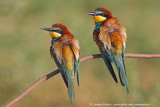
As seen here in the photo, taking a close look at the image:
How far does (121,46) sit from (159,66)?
8.36 feet

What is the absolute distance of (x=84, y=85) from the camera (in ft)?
14.0

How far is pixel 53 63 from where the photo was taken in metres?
4.45

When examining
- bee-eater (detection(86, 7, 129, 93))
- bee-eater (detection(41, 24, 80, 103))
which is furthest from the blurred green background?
bee-eater (detection(41, 24, 80, 103))

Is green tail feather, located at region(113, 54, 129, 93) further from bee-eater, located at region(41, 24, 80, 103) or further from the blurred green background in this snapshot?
the blurred green background

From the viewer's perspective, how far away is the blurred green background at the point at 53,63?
3.59 meters

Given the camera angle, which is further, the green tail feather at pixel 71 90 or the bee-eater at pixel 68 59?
the bee-eater at pixel 68 59

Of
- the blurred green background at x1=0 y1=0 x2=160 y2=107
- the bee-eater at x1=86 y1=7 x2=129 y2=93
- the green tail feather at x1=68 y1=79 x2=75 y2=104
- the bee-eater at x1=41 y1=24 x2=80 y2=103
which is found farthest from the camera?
the blurred green background at x1=0 y1=0 x2=160 y2=107

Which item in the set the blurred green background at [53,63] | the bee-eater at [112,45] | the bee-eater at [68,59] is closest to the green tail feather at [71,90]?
the bee-eater at [68,59]

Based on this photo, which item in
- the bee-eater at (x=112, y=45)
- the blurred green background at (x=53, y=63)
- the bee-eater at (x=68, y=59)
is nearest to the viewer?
the bee-eater at (x=68, y=59)

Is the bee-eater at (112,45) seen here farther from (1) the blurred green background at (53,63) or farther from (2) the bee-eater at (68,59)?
(1) the blurred green background at (53,63)

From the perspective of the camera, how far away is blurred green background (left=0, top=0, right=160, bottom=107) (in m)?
3.59

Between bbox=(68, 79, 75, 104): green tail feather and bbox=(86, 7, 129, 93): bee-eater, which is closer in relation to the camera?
bbox=(68, 79, 75, 104): green tail feather

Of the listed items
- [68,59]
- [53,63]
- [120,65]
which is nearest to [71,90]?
[68,59]

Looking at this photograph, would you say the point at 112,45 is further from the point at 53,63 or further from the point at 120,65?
the point at 53,63
